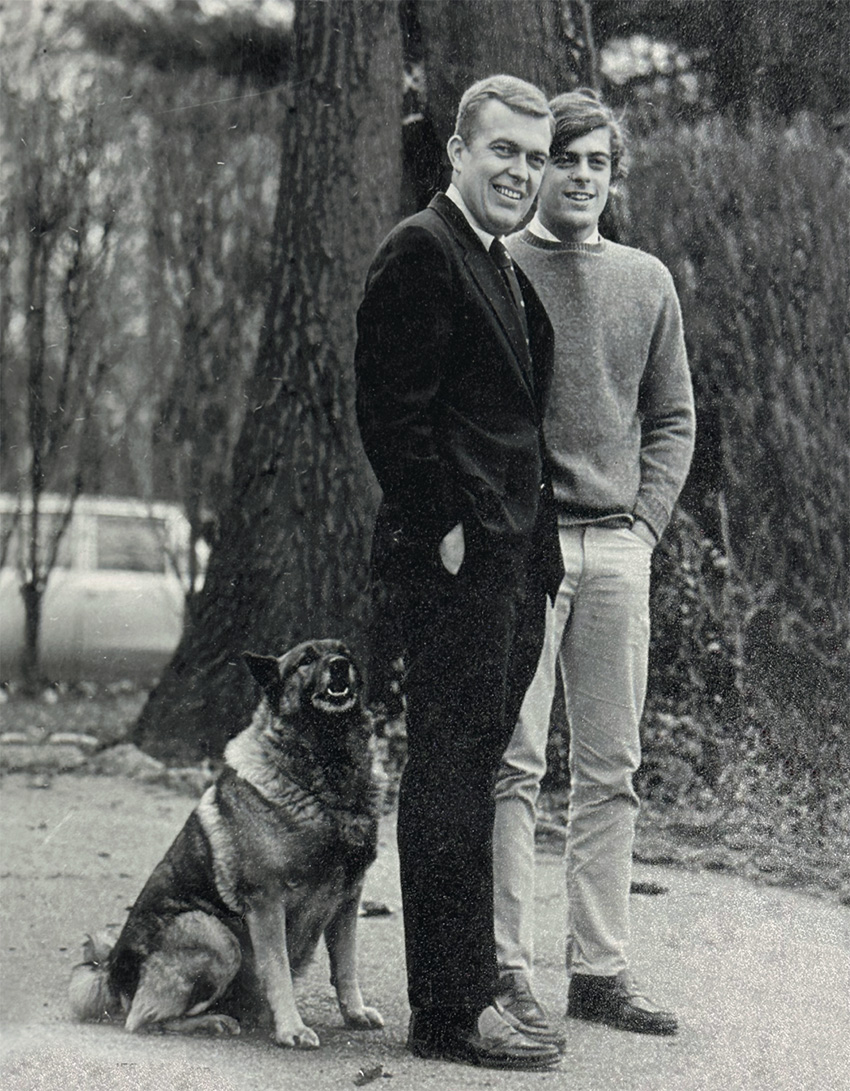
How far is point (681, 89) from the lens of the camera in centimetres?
463

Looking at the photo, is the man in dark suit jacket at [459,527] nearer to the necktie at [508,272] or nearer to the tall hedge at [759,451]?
the necktie at [508,272]

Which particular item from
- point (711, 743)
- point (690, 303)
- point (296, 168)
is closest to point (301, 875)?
point (711, 743)

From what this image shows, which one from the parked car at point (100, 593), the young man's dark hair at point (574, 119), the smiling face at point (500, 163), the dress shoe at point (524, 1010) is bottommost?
the dress shoe at point (524, 1010)

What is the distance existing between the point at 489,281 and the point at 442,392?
1.07ft

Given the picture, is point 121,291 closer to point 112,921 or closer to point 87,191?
point 87,191

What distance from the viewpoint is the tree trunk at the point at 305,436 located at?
16.6 feet

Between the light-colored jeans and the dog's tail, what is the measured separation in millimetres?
1161

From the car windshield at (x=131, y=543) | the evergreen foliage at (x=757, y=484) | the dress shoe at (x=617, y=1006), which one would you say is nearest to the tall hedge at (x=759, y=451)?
the evergreen foliage at (x=757, y=484)

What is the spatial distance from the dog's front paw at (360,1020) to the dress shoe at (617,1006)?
544mm

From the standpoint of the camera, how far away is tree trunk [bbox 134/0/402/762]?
16.6 ft

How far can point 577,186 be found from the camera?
3.84 metres

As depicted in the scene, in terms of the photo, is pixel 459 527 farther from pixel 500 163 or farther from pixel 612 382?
pixel 500 163

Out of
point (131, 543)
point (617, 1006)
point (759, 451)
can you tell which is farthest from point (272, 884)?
point (131, 543)

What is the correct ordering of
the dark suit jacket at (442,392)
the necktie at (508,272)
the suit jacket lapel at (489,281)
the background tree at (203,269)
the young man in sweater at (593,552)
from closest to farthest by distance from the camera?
the dark suit jacket at (442,392) < the suit jacket lapel at (489,281) < the necktie at (508,272) < the young man in sweater at (593,552) < the background tree at (203,269)
